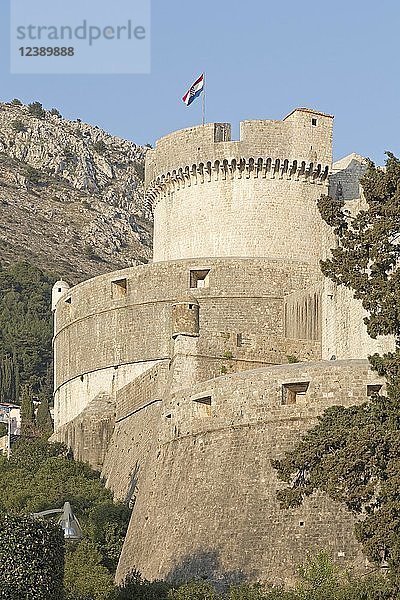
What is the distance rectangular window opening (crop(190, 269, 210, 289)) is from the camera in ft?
148

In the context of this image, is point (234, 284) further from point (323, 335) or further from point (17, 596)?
point (17, 596)

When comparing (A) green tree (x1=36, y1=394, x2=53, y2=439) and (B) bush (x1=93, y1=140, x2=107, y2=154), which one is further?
(B) bush (x1=93, y1=140, x2=107, y2=154)

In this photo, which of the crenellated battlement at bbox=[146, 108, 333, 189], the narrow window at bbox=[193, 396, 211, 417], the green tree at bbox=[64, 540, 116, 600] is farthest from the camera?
the crenellated battlement at bbox=[146, 108, 333, 189]

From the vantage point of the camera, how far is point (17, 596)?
26.5m

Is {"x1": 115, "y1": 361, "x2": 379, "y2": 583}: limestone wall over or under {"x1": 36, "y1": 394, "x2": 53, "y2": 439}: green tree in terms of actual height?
under

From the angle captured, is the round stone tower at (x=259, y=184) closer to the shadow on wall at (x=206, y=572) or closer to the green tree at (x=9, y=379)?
the shadow on wall at (x=206, y=572)

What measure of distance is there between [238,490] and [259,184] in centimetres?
1663

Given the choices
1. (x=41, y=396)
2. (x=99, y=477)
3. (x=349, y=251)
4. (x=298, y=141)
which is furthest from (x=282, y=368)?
(x=41, y=396)

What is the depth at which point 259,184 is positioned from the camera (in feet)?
156

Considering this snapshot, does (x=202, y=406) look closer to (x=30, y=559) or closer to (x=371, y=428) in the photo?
(x=371, y=428)

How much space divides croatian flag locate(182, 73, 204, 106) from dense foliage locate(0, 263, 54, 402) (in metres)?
31.0

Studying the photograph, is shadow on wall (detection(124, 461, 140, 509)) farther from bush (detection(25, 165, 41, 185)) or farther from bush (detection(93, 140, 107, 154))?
bush (detection(93, 140, 107, 154))

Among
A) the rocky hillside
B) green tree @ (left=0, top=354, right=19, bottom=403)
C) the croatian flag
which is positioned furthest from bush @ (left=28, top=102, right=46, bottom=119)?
the croatian flag

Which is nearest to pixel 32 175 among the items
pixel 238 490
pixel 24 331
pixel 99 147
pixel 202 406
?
pixel 99 147
